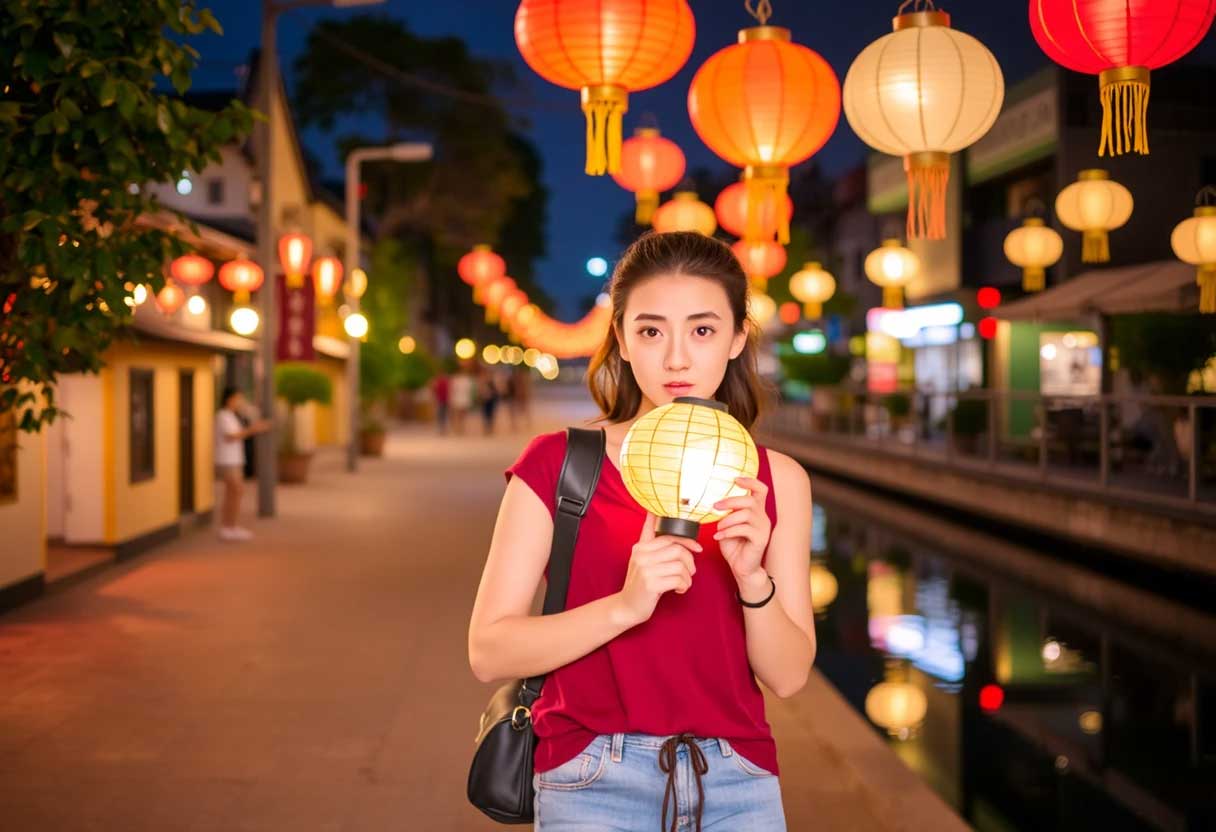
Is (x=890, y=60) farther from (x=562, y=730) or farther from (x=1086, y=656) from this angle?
(x=1086, y=656)

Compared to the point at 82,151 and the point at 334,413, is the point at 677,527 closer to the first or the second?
the point at 82,151

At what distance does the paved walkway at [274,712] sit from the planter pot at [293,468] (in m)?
9.05

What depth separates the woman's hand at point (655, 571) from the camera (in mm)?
2061

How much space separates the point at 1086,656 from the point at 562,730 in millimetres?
8023

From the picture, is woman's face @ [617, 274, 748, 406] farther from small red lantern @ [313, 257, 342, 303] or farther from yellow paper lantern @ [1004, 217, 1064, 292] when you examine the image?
small red lantern @ [313, 257, 342, 303]

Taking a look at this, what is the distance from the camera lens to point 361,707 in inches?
272

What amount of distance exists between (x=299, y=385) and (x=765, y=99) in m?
16.4

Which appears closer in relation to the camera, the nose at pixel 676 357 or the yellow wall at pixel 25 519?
the nose at pixel 676 357

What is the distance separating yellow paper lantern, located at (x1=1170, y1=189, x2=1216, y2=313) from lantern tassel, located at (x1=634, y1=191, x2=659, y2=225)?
4109 millimetres

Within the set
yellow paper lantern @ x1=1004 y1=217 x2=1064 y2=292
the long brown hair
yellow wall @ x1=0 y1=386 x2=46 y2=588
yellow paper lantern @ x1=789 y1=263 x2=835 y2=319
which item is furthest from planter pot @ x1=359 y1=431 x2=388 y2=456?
the long brown hair

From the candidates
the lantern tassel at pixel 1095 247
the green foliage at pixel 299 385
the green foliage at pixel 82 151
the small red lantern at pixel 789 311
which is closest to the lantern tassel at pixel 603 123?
the green foliage at pixel 82 151

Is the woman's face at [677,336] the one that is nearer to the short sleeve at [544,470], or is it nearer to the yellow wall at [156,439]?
the short sleeve at [544,470]

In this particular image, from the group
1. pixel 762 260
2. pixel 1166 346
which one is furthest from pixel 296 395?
A: pixel 1166 346

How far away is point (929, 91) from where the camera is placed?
5.64 m
